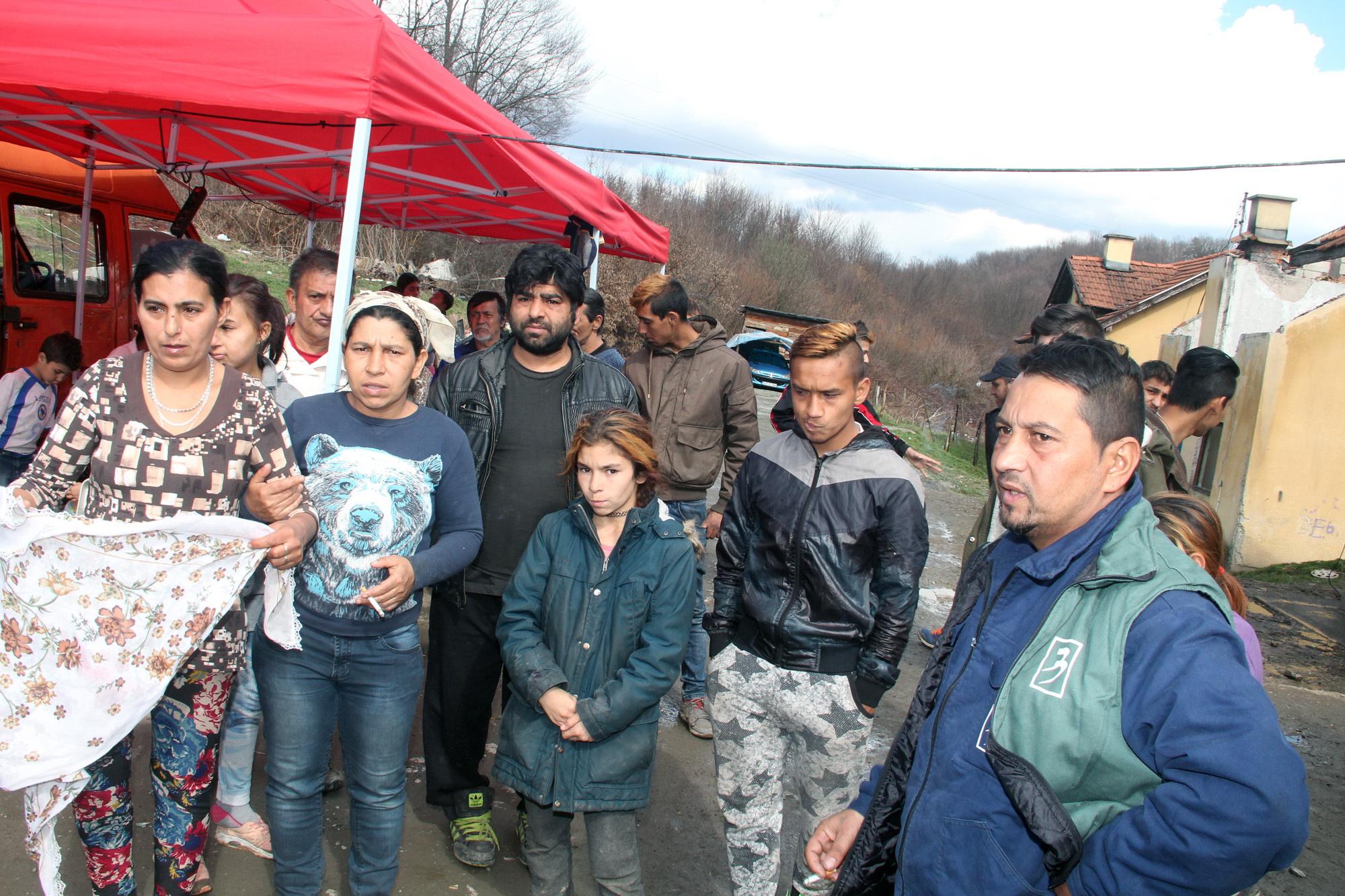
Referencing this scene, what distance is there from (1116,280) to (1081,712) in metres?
27.3

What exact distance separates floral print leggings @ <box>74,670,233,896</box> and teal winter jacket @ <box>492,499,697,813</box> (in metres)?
0.81

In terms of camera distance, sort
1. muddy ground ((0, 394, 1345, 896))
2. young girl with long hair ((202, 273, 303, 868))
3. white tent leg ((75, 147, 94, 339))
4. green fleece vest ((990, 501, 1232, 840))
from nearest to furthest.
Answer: green fleece vest ((990, 501, 1232, 840)), muddy ground ((0, 394, 1345, 896)), young girl with long hair ((202, 273, 303, 868)), white tent leg ((75, 147, 94, 339))

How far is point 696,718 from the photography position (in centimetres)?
435

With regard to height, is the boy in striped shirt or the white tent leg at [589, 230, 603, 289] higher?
the white tent leg at [589, 230, 603, 289]

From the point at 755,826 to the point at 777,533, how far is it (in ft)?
3.00

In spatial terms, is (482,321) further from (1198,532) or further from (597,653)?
(1198,532)

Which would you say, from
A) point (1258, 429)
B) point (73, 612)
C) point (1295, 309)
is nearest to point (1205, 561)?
point (73, 612)

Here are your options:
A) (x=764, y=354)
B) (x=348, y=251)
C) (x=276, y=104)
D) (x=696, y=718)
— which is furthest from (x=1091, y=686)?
(x=764, y=354)

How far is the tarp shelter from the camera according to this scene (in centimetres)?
353

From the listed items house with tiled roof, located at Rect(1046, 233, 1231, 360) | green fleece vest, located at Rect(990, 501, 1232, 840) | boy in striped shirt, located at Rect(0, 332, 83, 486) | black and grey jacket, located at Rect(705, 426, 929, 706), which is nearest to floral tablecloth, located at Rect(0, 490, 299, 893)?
black and grey jacket, located at Rect(705, 426, 929, 706)

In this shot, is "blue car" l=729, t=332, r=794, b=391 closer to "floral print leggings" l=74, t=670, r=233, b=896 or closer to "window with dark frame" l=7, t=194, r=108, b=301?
"window with dark frame" l=7, t=194, r=108, b=301

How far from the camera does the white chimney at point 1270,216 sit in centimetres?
1485

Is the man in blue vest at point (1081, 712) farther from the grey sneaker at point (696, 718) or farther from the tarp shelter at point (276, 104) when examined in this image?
the tarp shelter at point (276, 104)

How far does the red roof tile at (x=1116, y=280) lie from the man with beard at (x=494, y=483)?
2294cm
